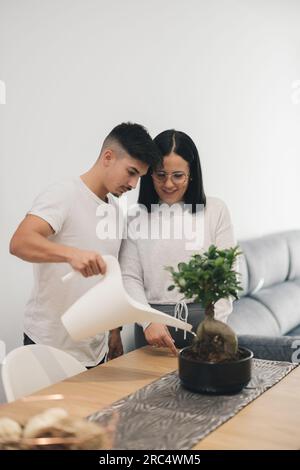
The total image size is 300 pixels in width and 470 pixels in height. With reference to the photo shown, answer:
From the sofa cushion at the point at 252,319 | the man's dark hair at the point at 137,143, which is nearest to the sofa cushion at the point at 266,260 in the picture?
the sofa cushion at the point at 252,319

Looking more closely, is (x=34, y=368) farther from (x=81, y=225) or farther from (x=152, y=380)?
(x=81, y=225)

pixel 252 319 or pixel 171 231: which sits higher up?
pixel 171 231

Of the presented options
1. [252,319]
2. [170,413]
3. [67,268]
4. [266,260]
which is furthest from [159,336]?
[266,260]

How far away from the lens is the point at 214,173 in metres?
3.35

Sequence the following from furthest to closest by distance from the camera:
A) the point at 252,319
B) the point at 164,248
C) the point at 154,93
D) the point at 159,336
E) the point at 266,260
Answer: the point at 266,260 → the point at 252,319 → the point at 154,93 → the point at 164,248 → the point at 159,336

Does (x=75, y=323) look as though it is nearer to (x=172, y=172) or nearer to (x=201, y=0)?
(x=172, y=172)

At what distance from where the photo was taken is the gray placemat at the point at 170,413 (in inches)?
43.8

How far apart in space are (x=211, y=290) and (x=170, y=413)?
302mm

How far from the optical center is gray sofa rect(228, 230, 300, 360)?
3.03 meters

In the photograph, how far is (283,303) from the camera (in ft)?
11.2

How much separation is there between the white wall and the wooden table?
0.71 m

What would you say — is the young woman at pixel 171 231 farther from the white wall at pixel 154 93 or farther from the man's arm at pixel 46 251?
the white wall at pixel 154 93

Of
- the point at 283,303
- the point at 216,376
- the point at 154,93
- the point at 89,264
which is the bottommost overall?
the point at 283,303
